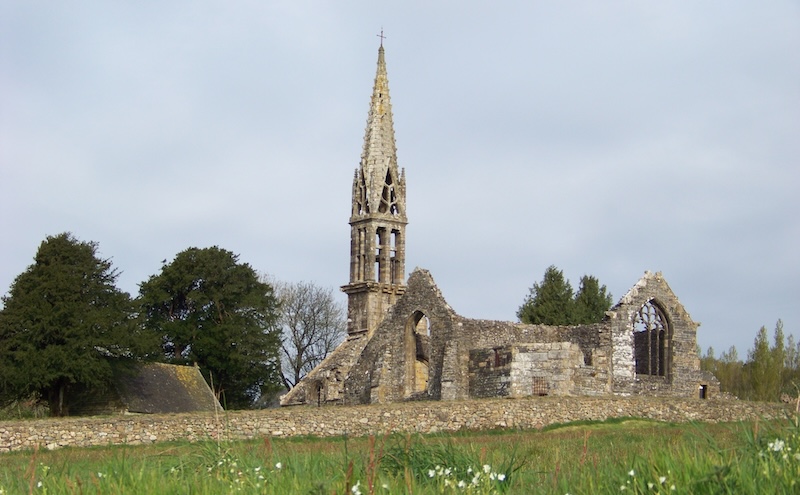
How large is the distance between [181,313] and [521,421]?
3717cm

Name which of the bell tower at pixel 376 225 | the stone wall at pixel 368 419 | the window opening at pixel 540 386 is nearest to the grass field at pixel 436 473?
the stone wall at pixel 368 419

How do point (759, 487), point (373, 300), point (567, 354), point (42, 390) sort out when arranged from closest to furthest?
point (759, 487) → point (567, 354) → point (42, 390) → point (373, 300)

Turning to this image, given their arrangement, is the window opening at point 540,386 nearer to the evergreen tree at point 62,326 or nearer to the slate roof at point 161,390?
the slate roof at point 161,390

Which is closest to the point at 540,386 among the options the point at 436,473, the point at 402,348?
the point at 402,348

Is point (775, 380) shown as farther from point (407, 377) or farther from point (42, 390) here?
point (42, 390)

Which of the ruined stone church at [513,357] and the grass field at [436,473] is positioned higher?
the ruined stone church at [513,357]

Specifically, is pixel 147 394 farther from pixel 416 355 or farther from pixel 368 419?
pixel 368 419

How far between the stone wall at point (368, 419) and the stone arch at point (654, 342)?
713 centimetres

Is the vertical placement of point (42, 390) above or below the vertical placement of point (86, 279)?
below


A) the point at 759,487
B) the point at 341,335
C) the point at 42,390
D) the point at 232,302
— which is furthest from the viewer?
the point at 341,335

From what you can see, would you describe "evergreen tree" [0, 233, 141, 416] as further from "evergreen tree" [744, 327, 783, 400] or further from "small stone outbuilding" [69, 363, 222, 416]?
"evergreen tree" [744, 327, 783, 400]

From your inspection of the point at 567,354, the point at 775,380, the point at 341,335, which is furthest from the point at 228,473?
the point at 341,335

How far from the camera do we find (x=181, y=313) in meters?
64.9

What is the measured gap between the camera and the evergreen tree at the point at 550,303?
6450cm
